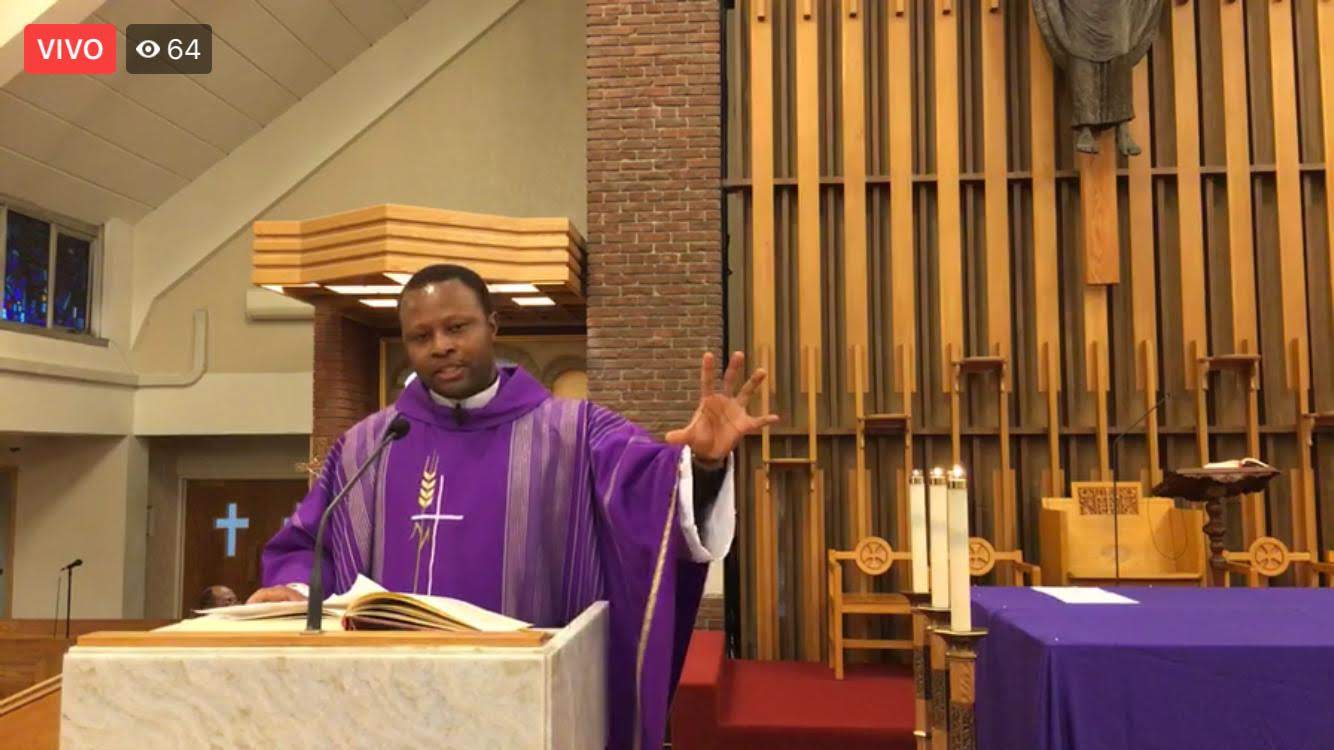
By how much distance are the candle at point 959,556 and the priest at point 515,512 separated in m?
0.52

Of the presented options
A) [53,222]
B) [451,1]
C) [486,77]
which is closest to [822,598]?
[486,77]

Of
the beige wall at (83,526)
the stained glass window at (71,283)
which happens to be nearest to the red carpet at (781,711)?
the beige wall at (83,526)

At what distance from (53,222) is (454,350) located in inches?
307

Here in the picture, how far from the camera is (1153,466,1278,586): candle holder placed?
4.64 metres

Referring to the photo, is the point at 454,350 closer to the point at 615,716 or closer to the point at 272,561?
the point at 272,561

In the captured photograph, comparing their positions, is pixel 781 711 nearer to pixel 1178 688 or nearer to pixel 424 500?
pixel 1178 688

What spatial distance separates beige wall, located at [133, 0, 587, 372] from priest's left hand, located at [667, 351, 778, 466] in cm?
690

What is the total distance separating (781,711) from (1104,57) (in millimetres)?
4103

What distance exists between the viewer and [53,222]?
8.56 metres

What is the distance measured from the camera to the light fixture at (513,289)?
21.8 ft

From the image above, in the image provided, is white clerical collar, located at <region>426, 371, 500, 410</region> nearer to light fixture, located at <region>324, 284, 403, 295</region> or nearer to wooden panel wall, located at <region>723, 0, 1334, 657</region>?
wooden panel wall, located at <region>723, 0, 1334, 657</region>

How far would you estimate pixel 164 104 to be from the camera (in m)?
8.24

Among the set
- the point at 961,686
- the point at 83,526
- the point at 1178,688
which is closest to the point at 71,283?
the point at 83,526

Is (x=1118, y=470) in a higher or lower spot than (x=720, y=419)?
lower
